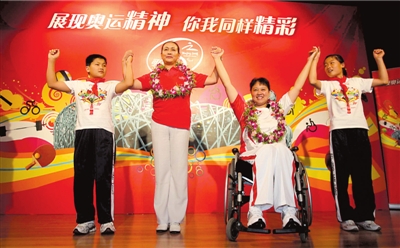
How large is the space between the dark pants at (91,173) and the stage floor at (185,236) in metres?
0.17

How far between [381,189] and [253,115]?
220cm

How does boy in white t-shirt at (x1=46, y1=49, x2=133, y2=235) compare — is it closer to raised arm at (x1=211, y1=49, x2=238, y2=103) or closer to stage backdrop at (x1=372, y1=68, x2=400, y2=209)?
raised arm at (x1=211, y1=49, x2=238, y2=103)

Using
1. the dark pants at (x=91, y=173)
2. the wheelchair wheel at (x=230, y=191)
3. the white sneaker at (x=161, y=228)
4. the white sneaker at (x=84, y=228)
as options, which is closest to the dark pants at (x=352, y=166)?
the wheelchair wheel at (x=230, y=191)

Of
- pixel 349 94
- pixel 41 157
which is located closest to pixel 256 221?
pixel 349 94

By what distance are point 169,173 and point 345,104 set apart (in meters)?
1.43

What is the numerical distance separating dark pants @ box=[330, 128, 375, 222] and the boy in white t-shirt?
164 centimetres

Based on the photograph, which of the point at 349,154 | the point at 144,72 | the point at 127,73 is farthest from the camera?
the point at 144,72

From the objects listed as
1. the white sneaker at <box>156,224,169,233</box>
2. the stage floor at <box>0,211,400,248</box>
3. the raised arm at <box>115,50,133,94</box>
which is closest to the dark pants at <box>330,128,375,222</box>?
the stage floor at <box>0,211,400,248</box>

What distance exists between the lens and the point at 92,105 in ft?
10.4

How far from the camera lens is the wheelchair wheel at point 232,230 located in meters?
2.63

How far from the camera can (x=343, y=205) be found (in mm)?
3227

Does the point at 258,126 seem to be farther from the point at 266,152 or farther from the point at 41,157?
the point at 41,157

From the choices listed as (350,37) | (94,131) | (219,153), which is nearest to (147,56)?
(219,153)

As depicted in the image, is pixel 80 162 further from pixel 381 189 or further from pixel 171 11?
pixel 381 189
